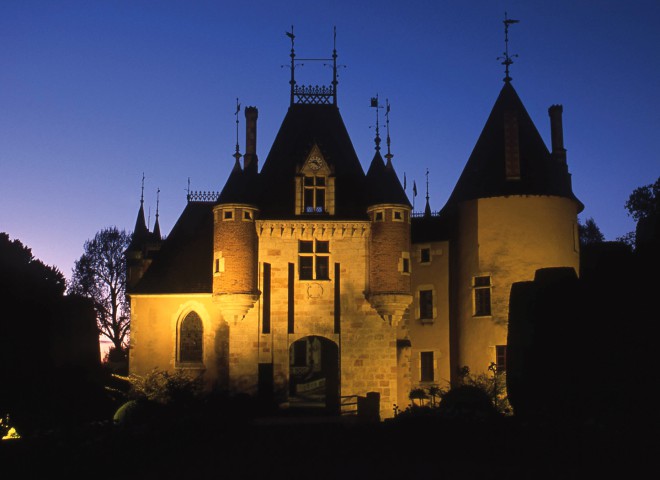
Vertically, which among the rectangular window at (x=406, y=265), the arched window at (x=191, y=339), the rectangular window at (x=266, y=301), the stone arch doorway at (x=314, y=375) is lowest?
the stone arch doorway at (x=314, y=375)

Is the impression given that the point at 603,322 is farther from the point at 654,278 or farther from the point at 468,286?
the point at 468,286

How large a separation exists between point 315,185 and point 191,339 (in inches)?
326

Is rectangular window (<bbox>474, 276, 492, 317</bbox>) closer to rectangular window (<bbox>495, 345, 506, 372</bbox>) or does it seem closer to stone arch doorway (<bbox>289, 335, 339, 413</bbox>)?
rectangular window (<bbox>495, 345, 506, 372</bbox>)

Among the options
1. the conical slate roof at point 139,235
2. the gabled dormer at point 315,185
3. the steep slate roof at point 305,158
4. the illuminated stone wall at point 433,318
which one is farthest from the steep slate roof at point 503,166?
the conical slate roof at point 139,235

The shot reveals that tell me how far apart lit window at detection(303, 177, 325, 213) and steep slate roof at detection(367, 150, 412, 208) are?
197 centimetres

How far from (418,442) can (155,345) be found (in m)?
16.1

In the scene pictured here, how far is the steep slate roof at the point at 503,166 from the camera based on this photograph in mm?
33281

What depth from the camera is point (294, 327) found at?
3222 centimetres

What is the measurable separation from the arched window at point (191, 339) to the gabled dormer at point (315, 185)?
6.34m

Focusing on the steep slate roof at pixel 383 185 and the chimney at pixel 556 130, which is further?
the chimney at pixel 556 130

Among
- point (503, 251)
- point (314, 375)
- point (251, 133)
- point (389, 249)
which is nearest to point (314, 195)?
point (389, 249)

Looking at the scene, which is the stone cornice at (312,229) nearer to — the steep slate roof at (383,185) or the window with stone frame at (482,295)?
the steep slate roof at (383,185)

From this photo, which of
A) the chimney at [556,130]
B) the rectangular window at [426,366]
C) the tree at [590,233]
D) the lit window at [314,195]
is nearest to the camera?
the lit window at [314,195]

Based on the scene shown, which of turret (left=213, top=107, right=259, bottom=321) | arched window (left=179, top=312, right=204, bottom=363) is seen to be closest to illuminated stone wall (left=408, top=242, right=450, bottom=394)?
turret (left=213, top=107, right=259, bottom=321)
